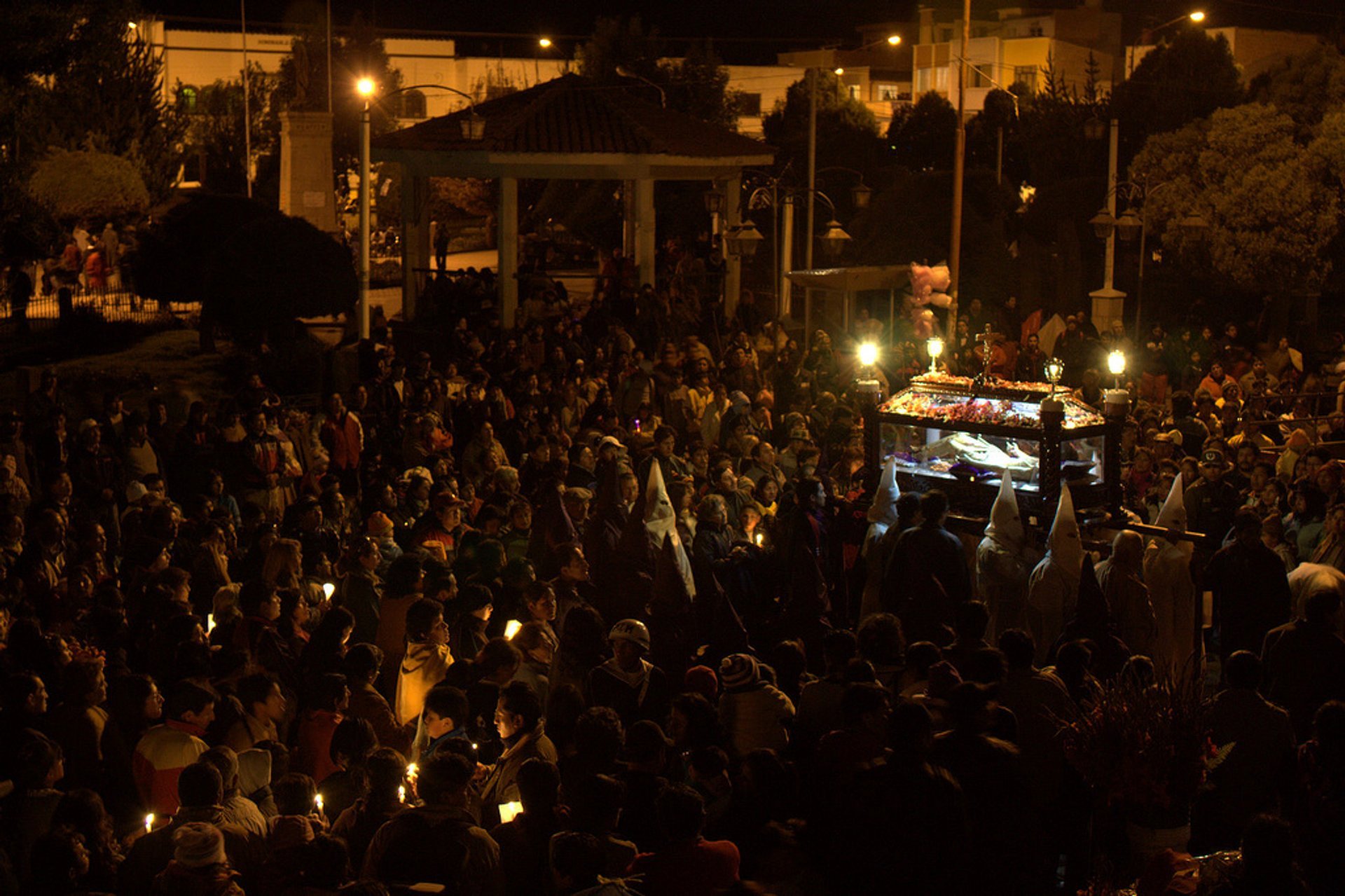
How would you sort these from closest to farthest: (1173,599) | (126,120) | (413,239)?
(1173,599), (413,239), (126,120)

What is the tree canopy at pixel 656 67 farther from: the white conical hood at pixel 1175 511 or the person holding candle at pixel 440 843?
the person holding candle at pixel 440 843

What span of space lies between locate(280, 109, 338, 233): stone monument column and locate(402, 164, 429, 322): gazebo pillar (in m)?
6.17

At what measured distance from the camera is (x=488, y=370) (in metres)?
18.3

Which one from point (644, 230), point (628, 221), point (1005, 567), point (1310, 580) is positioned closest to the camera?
point (1310, 580)

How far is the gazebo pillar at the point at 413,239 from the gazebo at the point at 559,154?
0.7 inches

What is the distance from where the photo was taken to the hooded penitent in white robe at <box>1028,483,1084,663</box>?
9242mm

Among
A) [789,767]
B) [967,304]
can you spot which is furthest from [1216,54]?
[789,767]

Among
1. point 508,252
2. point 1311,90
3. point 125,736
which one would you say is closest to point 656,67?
point 1311,90

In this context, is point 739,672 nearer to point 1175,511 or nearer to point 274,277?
point 1175,511

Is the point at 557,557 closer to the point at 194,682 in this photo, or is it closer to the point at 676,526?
the point at 676,526

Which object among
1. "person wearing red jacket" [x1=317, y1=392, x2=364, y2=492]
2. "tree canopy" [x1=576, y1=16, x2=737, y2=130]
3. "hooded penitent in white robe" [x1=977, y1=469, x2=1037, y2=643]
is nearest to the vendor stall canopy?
"person wearing red jacket" [x1=317, y1=392, x2=364, y2=492]

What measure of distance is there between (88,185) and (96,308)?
1131 cm

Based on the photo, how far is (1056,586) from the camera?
30.4 feet

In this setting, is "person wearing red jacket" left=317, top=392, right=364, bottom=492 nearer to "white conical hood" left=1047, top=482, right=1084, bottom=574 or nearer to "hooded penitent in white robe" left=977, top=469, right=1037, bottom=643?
"hooded penitent in white robe" left=977, top=469, right=1037, bottom=643
